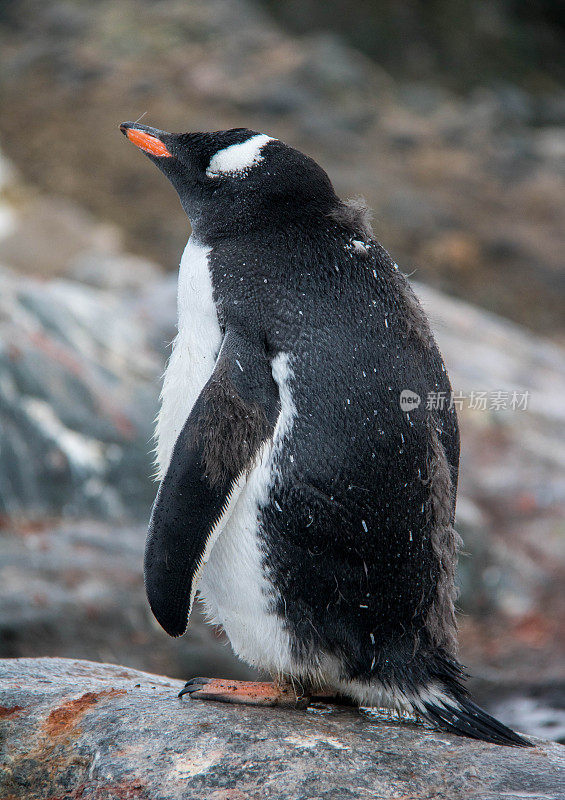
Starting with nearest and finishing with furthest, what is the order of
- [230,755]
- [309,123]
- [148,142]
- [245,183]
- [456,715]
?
[230,755] < [456,715] < [245,183] < [148,142] < [309,123]

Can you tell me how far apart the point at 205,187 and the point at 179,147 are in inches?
5.3

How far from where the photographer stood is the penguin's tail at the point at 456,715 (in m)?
1.96

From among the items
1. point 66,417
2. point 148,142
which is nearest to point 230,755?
point 148,142

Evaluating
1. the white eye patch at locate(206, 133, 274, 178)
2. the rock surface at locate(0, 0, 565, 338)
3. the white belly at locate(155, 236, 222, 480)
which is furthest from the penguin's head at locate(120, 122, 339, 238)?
the rock surface at locate(0, 0, 565, 338)

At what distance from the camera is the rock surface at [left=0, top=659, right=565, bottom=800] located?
1.69m

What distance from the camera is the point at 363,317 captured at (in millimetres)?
1975

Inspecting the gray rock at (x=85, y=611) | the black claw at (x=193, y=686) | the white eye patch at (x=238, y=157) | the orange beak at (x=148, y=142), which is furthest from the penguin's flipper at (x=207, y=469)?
the gray rock at (x=85, y=611)

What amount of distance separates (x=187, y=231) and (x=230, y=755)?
895 centimetres

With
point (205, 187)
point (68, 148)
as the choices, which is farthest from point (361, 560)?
point (68, 148)

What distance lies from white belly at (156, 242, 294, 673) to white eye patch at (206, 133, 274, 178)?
0.59ft

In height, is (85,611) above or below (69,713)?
above

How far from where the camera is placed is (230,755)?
1761 mm

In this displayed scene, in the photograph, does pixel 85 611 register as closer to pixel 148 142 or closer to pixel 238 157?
pixel 148 142

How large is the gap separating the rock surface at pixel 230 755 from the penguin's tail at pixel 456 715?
1.5 inches
